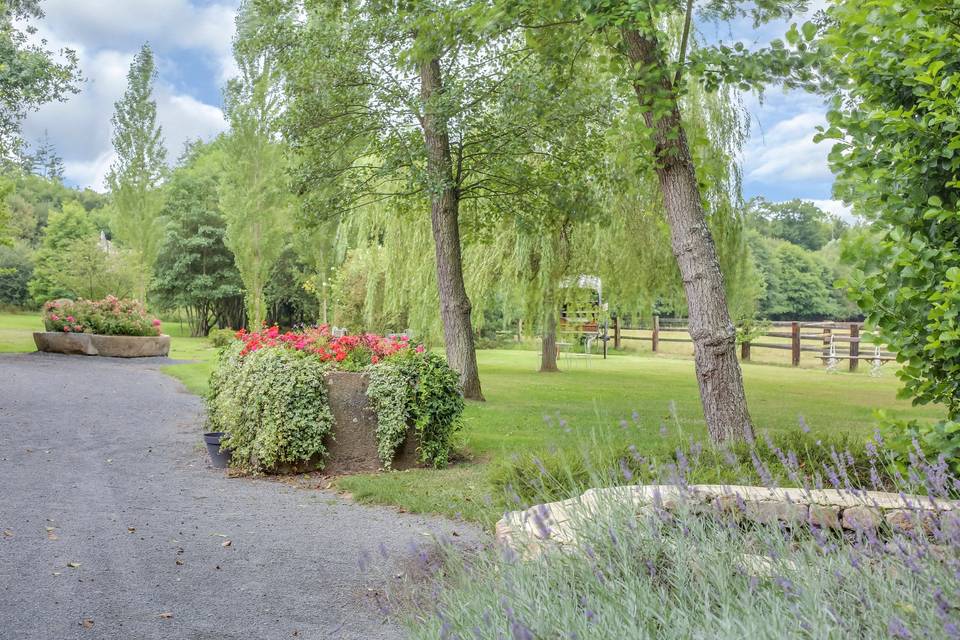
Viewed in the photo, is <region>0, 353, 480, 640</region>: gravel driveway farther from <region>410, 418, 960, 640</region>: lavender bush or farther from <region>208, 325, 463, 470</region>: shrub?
<region>410, 418, 960, 640</region>: lavender bush

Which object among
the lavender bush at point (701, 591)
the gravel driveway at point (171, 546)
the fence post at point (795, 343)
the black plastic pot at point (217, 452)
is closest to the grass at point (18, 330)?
Result: the gravel driveway at point (171, 546)

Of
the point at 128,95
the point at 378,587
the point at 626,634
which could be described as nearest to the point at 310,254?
the point at 128,95

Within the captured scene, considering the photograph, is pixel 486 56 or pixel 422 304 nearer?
pixel 486 56

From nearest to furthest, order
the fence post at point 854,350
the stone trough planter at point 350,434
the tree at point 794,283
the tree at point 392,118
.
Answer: the stone trough planter at point 350,434 < the tree at point 392,118 < the fence post at point 854,350 < the tree at point 794,283

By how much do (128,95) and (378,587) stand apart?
31.1 m

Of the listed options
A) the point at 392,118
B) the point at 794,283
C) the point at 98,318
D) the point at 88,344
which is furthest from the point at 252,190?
the point at 794,283

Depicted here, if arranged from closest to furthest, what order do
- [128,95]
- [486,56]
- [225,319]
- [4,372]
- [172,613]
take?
[172,613], [486,56], [4,372], [128,95], [225,319]

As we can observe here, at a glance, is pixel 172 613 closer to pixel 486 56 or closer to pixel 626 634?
pixel 626 634

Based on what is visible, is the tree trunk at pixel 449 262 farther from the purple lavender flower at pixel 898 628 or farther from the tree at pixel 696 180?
the purple lavender flower at pixel 898 628

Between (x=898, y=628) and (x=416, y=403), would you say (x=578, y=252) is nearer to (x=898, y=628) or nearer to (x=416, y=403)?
(x=416, y=403)

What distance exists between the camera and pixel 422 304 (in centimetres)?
1580

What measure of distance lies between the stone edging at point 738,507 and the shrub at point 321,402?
10.9ft

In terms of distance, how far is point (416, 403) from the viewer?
7.21 m

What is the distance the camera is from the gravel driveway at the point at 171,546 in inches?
142
